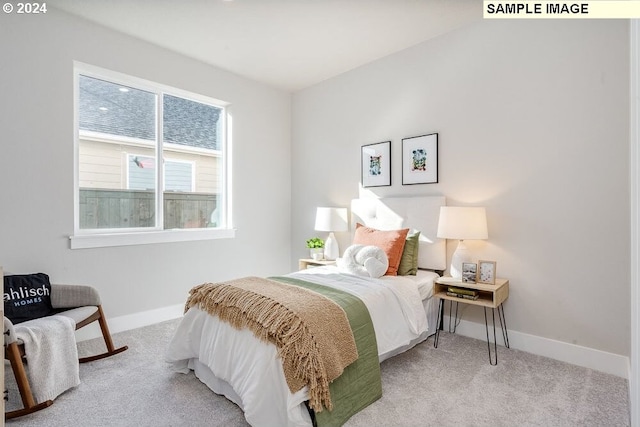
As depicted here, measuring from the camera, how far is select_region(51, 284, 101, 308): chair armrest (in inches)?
100

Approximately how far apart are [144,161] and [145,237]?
31.3 inches

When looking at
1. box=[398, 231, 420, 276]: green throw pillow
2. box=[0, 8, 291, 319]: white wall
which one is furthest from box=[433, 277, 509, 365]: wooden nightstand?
box=[0, 8, 291, 319]: white wall

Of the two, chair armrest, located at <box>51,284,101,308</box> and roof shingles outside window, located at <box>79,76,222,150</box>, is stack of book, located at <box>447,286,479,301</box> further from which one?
roof shingles outside window, located at <box>79,76,222,150</box>

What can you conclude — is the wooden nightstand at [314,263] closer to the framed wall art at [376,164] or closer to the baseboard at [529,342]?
the framed wall art at [376,164]

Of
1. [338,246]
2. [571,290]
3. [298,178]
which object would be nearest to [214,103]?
[298,178]

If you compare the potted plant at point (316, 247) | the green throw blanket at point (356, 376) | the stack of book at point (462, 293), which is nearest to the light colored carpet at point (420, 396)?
the green throw blanket at point (356, 376)

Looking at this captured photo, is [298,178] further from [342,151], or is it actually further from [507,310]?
[507,310]

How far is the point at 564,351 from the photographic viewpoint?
2508 mm

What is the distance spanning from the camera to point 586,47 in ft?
7.91

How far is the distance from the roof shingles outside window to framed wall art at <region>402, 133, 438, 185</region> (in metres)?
2.26

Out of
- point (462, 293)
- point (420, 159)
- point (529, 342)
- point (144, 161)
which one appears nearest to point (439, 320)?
point (462, 293)

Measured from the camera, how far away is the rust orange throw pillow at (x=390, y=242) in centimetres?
288

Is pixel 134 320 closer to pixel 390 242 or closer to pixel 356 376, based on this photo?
pixel 356 376

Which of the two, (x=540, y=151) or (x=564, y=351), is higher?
(x=540, y=151)
